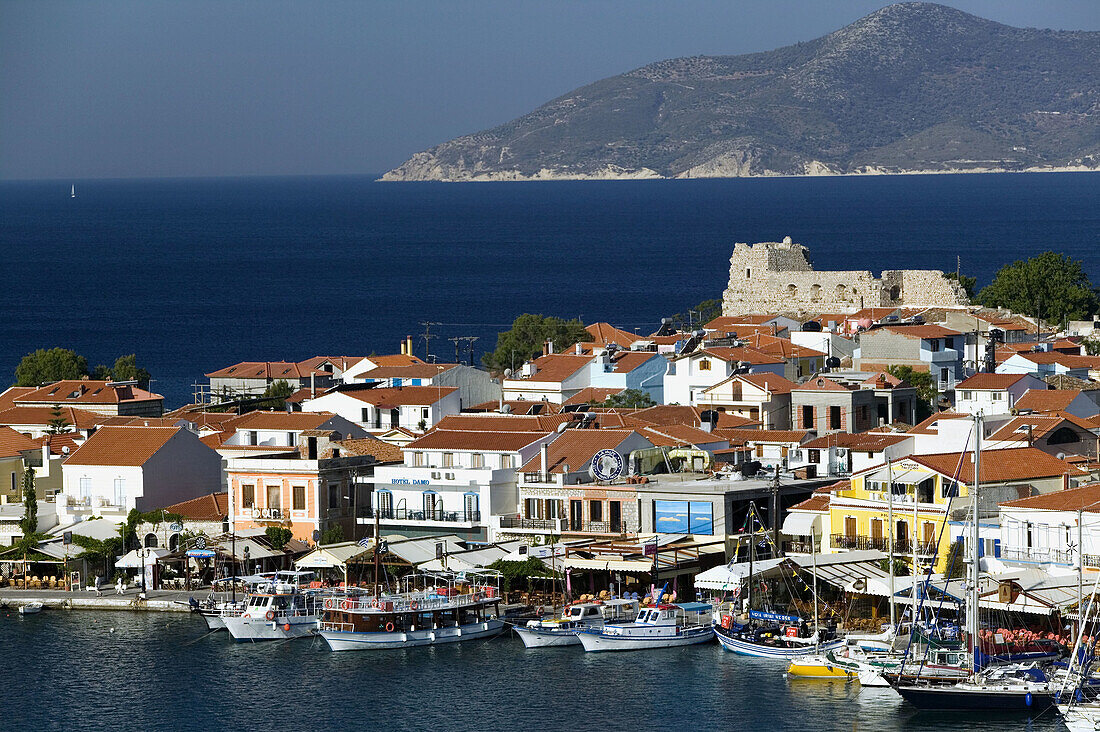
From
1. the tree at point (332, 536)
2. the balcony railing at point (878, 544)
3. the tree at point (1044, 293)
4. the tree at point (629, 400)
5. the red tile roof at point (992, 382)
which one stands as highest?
the tree at point (1044, 293)

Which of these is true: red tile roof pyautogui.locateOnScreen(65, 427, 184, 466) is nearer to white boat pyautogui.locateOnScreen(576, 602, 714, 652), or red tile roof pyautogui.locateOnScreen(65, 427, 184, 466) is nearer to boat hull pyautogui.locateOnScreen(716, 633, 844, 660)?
white boat pyautogui.locateOnScreen(576, 602, 714, 652)

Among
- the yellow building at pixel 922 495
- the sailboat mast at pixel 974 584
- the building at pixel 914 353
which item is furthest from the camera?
the building at pixel 914 353

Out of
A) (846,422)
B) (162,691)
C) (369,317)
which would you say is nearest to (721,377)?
(846,422)

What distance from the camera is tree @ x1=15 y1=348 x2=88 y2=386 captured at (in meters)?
76.1

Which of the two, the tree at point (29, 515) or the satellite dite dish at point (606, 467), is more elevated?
the satellite dite dish at point (606, 467)

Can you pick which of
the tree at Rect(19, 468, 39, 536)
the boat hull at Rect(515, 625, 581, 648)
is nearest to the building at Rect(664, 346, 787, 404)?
the tree at Rect(19, 468, 39, 536)

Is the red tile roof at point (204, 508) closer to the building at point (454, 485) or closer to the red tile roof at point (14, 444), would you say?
the building at point (454, 485)

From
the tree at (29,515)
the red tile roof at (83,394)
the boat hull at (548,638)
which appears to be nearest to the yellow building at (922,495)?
the boat hull at (548,638)

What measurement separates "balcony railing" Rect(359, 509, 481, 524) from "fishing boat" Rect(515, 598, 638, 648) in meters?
6.37

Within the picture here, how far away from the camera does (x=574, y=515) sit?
1887 inches

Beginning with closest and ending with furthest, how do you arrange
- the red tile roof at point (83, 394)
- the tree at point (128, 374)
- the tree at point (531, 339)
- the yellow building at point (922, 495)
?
the yellow building at point (922, 495)
the red tile roof at point (83, 394)
the tree at point (128, 374)
the tree at point (531, 339)

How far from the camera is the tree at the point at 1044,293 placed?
87250 mm

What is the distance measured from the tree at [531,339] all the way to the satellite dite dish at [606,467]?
33.1m

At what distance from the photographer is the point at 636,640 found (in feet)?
137
